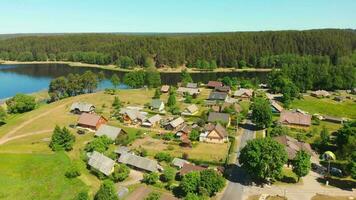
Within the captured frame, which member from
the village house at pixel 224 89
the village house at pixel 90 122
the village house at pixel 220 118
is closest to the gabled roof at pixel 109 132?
the village house at pixel 90 122

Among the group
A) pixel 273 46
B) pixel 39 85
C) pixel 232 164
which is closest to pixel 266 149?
pixel 232 164

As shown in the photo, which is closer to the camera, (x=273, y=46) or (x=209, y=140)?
(x=209, y=140)

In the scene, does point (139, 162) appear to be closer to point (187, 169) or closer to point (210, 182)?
point (187, 169)

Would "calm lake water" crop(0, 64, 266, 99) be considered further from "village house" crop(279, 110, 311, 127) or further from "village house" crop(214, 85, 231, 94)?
"village house" crop(279, 110, 311, 127)

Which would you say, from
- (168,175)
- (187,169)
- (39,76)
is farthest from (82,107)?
(39,76)

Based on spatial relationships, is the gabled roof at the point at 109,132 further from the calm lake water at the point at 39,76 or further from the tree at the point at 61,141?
the calm lake water at the point at 39,76

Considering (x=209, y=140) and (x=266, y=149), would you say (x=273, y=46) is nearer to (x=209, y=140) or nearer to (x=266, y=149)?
(x=209, y=140)
